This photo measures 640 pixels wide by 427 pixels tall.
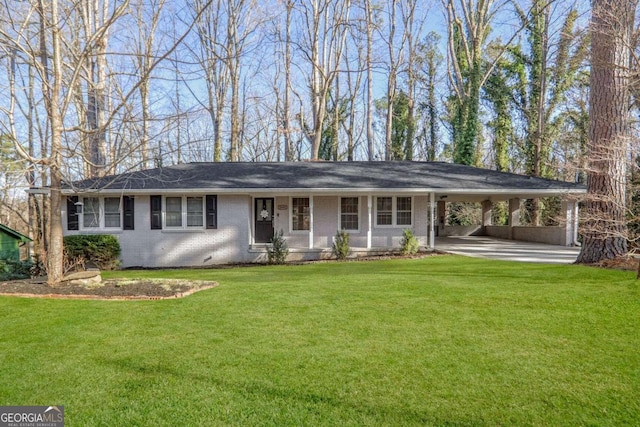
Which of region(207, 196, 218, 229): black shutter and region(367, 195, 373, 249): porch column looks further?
region(367, 195, 373, 249): porch column

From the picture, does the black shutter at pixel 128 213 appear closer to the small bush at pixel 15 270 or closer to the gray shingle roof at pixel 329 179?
the gray shingle roof at pixel 329 179

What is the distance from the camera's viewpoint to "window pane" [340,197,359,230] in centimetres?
1334

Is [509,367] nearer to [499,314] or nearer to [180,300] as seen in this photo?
[499,314]

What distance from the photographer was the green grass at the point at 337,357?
283cm

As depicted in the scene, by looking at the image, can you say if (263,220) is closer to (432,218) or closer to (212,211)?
(212,211)

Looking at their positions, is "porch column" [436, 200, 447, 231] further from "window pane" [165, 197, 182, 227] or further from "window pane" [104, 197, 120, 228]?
"window pane" [104, 197, 120, 228]

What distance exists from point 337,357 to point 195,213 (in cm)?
992

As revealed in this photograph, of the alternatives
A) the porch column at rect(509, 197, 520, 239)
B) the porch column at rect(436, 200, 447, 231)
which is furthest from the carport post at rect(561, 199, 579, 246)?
the porch column at rect(436, 200, 447, 231)

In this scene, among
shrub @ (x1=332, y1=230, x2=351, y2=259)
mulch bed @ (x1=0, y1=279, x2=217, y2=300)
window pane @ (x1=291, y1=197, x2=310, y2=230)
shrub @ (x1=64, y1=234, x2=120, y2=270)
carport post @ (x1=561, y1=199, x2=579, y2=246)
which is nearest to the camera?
mulch bed @ (x1=0, y1=279, x2=217, y2=300)

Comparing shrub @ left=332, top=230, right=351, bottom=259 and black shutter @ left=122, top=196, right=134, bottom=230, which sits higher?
black shutter @ left=122, top=196, right=134, bottom=230

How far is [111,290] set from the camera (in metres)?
6.84

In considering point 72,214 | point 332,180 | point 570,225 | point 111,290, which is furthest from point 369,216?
point 72,214

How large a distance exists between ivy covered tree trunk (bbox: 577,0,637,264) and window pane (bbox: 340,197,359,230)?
6.83 meters

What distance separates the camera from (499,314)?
5.09 m
